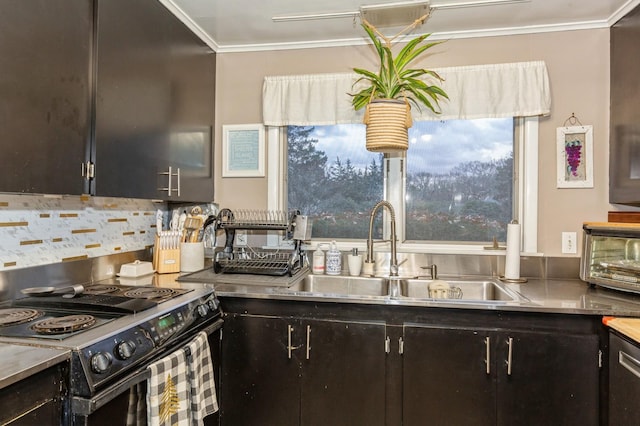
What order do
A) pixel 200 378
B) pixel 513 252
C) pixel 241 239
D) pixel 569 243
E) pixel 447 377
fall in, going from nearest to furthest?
pixel 200 378 < pixel 447 377 < pixel 513 252 < pixel 569 243 < pixel 241 239

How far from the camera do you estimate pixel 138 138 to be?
5.73 ft

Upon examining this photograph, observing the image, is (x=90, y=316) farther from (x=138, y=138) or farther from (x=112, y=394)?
(x=138, y=138)

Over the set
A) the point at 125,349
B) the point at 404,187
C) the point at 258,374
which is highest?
the point at 404,187

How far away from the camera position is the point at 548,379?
1613 millimetres

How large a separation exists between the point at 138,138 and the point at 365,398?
1.53m

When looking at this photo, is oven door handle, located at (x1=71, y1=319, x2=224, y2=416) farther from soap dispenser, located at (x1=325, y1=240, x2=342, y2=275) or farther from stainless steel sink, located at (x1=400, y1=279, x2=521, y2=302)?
stainless steel sink, located at (x1=400, y1=279, x2=521, y2=302)

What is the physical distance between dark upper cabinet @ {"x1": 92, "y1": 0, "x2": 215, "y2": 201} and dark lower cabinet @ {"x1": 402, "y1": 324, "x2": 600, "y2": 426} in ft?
4.55

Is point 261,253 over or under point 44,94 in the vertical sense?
under

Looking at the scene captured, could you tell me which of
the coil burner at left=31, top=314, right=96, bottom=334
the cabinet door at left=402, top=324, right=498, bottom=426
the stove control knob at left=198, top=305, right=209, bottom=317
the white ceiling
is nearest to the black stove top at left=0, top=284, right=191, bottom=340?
the coil burner at left=31, top=314, right=96, bottom=334

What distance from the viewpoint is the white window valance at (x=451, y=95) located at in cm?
221

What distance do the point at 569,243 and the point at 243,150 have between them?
2033 mm

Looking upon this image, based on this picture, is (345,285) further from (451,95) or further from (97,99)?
(97,99)

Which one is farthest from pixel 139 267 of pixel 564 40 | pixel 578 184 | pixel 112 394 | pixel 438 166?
pixel 564 40

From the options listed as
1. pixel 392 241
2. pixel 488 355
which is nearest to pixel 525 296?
pixel 488 355
